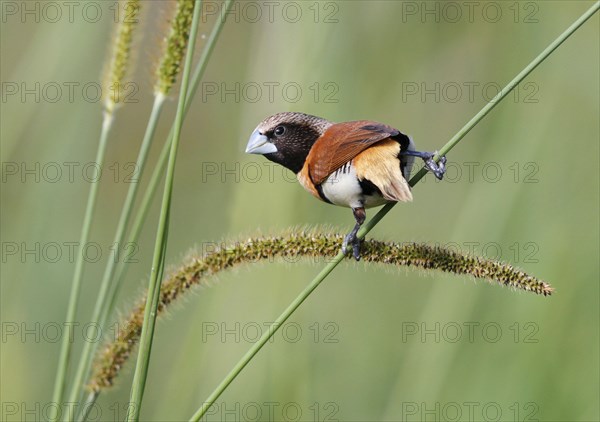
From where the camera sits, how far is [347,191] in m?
2.03

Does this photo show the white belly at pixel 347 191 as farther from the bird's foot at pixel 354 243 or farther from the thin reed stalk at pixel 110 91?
the thin reed stalk at pixel 110 91

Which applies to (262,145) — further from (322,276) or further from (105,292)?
(322,276)

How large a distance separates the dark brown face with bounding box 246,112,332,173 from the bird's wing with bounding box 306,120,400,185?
0.09 m

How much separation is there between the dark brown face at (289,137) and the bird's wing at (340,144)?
0.30 ft

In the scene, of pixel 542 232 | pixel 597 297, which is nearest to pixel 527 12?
pixel 542 232

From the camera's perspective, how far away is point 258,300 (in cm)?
281

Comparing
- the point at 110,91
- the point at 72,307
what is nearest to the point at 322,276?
the point at 72,307

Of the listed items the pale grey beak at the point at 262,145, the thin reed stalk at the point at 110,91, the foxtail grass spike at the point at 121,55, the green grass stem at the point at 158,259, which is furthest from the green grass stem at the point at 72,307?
the pale grey beak at the point at 262,145

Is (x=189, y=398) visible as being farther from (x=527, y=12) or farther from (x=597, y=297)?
(x=527, y=12)

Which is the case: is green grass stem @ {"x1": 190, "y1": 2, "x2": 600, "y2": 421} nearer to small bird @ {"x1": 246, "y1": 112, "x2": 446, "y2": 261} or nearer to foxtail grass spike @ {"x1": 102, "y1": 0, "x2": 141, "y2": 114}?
small bird @ {"x1": 246, "y1": 112, "x2": 446, "y2": 261}

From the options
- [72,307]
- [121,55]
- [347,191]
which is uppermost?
[121,55]

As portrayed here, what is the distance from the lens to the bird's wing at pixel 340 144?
6.40ft

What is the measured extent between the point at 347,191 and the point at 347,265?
0.30 m

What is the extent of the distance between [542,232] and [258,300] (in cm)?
106
